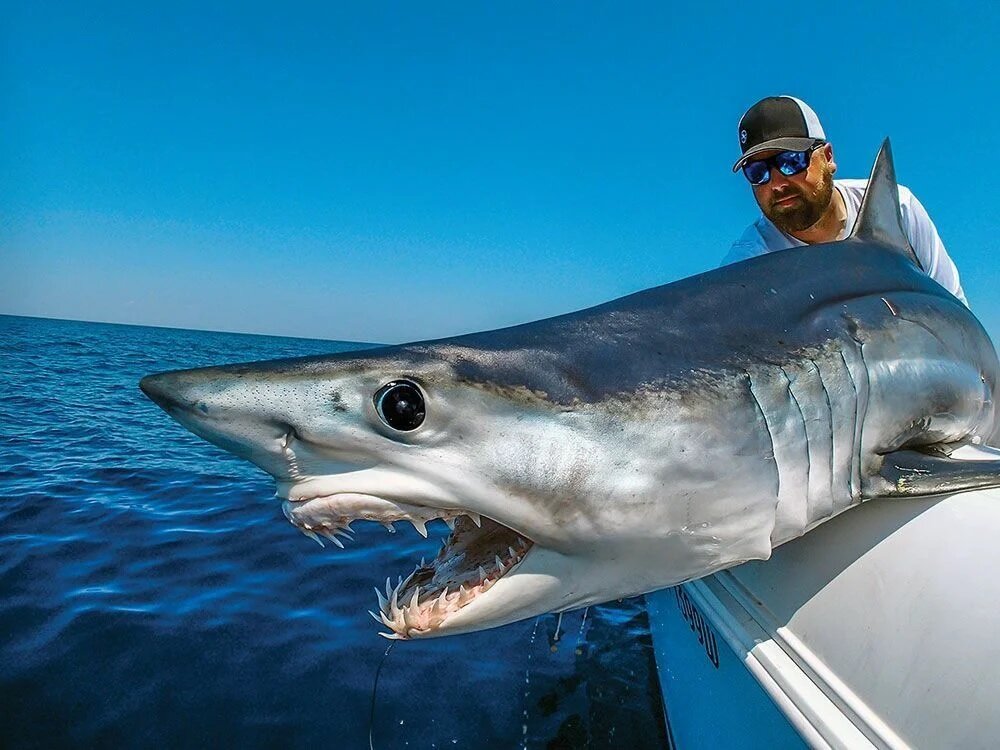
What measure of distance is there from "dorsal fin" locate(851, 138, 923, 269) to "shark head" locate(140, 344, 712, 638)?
163 centimetres

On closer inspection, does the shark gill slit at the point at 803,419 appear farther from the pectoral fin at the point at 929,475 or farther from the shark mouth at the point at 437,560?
the shark mouth at the point at 437,560

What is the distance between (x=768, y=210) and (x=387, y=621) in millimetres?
2874

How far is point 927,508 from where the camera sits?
1.61 meters

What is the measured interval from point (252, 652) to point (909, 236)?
13.6 ft

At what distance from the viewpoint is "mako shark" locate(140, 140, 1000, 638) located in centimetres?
133

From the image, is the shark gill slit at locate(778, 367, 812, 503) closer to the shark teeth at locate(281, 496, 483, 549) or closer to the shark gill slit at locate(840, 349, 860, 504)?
the shark gill slit at locate(840, 349, 860, 504)

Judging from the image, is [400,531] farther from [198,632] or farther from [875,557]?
[875,557]

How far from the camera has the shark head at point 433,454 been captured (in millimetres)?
1316

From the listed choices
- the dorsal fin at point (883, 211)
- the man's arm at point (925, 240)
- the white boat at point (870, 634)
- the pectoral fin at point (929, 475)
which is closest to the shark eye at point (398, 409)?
the white boat at point (870, 634)

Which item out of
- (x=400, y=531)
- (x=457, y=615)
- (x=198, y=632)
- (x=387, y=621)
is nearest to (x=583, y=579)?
(x=457, y=615)

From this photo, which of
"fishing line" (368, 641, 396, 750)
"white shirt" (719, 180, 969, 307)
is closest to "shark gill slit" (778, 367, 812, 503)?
"white shirt" (719, 180, 969, 307)

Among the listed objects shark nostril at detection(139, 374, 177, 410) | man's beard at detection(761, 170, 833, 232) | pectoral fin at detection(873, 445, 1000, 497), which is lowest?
pectoral fin at detection(873, 445, 1000, 497)

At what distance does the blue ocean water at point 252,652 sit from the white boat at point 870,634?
1.52 metres

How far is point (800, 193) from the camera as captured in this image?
3.25 meters
